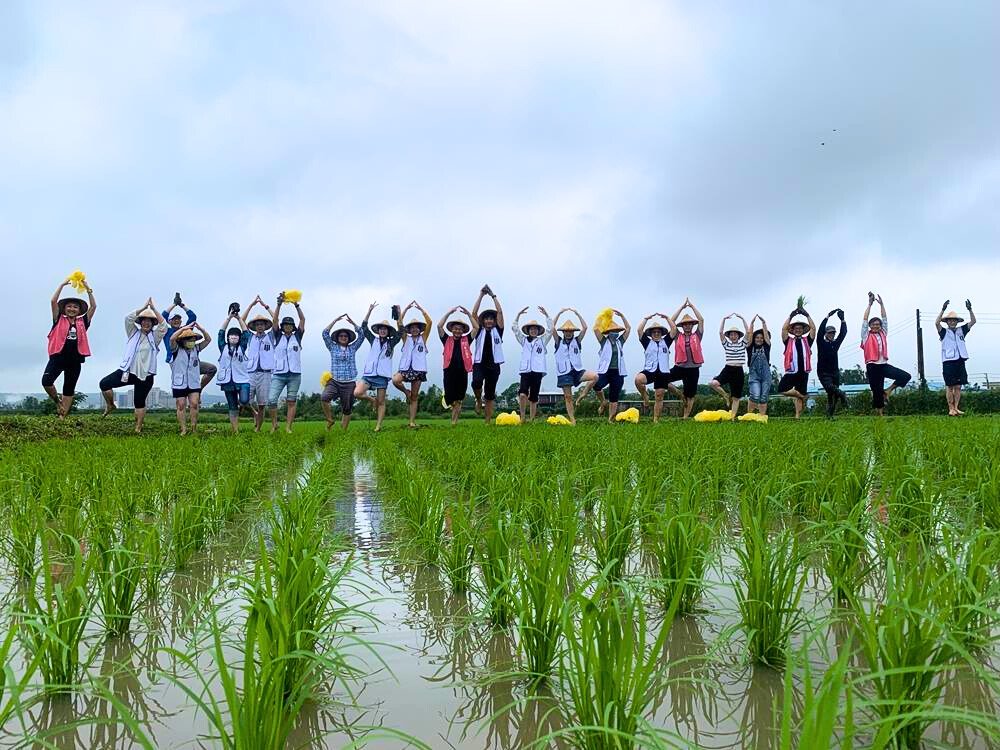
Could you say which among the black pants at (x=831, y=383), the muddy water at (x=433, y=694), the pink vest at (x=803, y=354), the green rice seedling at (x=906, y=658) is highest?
the pink vest at (x=803, y=354)

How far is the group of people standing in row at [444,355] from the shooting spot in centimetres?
1002

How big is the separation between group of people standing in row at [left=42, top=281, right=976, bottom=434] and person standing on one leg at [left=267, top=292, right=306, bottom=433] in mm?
19

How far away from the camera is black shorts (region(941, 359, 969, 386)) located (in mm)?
Answer: 12477

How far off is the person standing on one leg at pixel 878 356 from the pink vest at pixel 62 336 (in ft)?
43.8

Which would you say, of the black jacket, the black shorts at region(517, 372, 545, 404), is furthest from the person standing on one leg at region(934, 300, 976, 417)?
the black shorts at region(517, 372, 545, 404)

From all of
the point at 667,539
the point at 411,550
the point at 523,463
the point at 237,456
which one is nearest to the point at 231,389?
the point at 237,456

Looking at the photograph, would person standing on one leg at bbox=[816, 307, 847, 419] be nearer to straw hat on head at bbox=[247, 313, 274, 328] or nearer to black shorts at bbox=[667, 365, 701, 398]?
black shorts at bbox=[667, 365, 701, 398]

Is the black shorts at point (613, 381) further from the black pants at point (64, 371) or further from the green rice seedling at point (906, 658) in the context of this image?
the green rice seedling at point (906, 658)

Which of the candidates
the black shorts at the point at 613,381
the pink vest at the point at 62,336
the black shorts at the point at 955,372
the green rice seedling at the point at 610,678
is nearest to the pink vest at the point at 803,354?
the black shorts at the point at 955,372

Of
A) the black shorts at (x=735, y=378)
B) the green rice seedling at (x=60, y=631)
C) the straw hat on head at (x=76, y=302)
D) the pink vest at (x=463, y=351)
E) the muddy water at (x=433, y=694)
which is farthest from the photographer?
the black shorts at (x=735, y=378)

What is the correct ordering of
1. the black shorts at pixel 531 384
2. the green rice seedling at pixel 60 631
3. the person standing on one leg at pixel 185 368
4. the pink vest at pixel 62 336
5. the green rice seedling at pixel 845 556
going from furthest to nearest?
the black shorts at pixel 531 384
the person standing on one leg at pixel 185 368
the pink vest at pixel 62 336
the green rice seedling at pixel 845 556
the green rice seedling at pixel 60 631

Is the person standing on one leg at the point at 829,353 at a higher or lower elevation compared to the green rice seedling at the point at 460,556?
higher

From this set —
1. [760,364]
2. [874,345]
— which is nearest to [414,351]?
[760,364]

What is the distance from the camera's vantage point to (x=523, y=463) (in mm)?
4645
